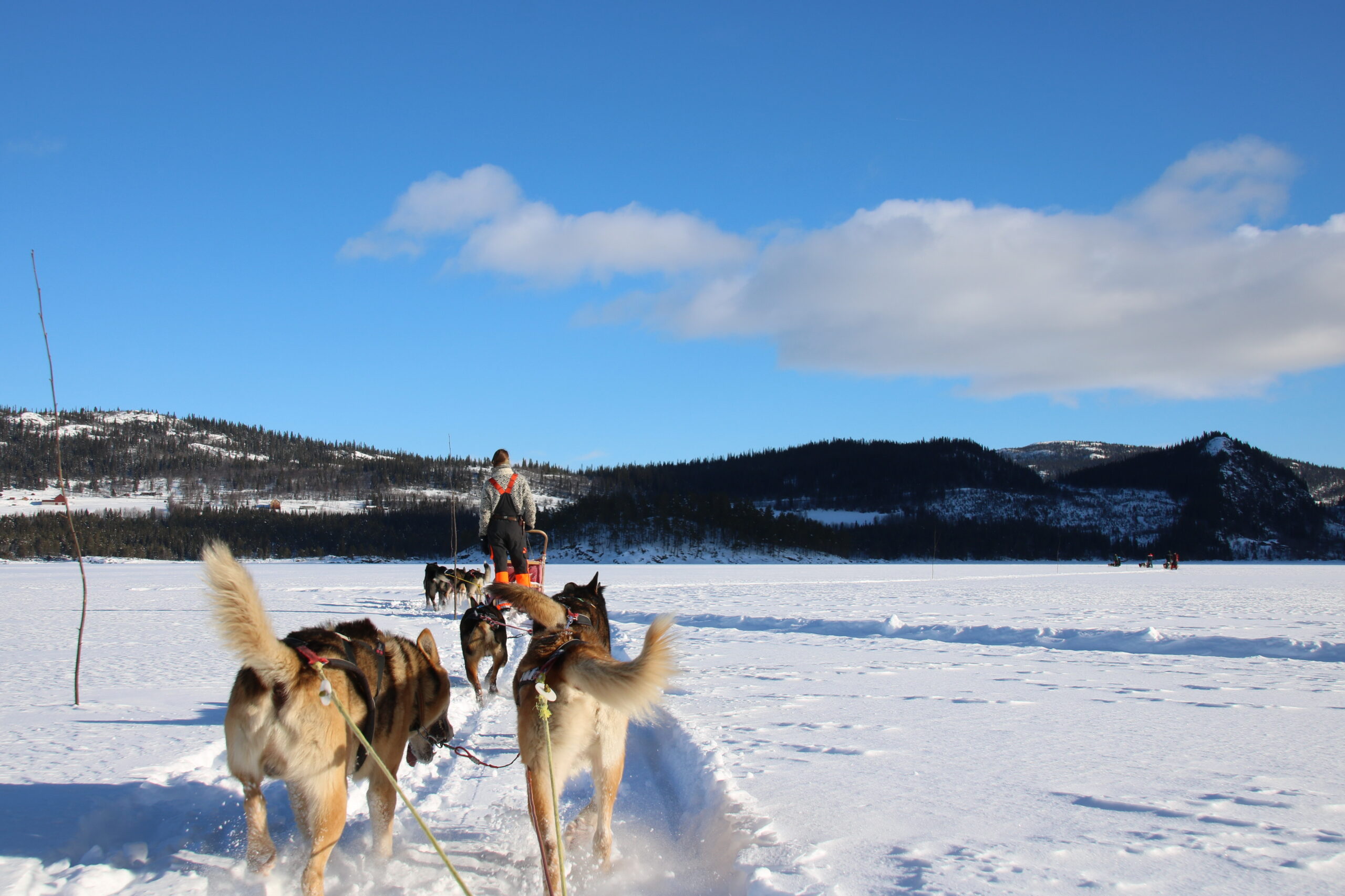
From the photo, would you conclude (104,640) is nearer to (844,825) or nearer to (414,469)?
(844,825)

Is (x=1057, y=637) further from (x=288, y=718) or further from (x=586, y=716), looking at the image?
(x=288, y=718)

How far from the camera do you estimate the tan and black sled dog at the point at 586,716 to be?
9.80 feet

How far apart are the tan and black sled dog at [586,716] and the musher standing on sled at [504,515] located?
5.50m

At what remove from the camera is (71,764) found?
4066mm

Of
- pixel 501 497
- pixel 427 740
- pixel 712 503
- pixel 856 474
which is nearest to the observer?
pixel 427 740

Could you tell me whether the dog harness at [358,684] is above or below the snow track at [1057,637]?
above

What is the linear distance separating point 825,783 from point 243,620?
9.20ft

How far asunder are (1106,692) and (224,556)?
258 inches

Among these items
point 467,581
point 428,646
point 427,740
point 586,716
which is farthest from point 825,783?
A: point 467,581

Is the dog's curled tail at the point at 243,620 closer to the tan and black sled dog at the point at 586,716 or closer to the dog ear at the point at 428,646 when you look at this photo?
the tan and black sled dog at the point at 586,716

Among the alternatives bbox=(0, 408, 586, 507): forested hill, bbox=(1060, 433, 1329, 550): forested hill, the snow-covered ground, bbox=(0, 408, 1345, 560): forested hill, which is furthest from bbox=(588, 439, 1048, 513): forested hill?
the snow-covered ground

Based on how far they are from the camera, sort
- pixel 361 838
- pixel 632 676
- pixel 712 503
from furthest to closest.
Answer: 1. pixel 712 503
2. pixel 361 838
3. pixel 632 676

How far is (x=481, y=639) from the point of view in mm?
6832

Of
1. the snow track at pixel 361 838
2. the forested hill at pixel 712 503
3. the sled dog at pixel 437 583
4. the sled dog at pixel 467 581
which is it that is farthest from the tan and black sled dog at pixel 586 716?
the forested hill at pixel 712 503
